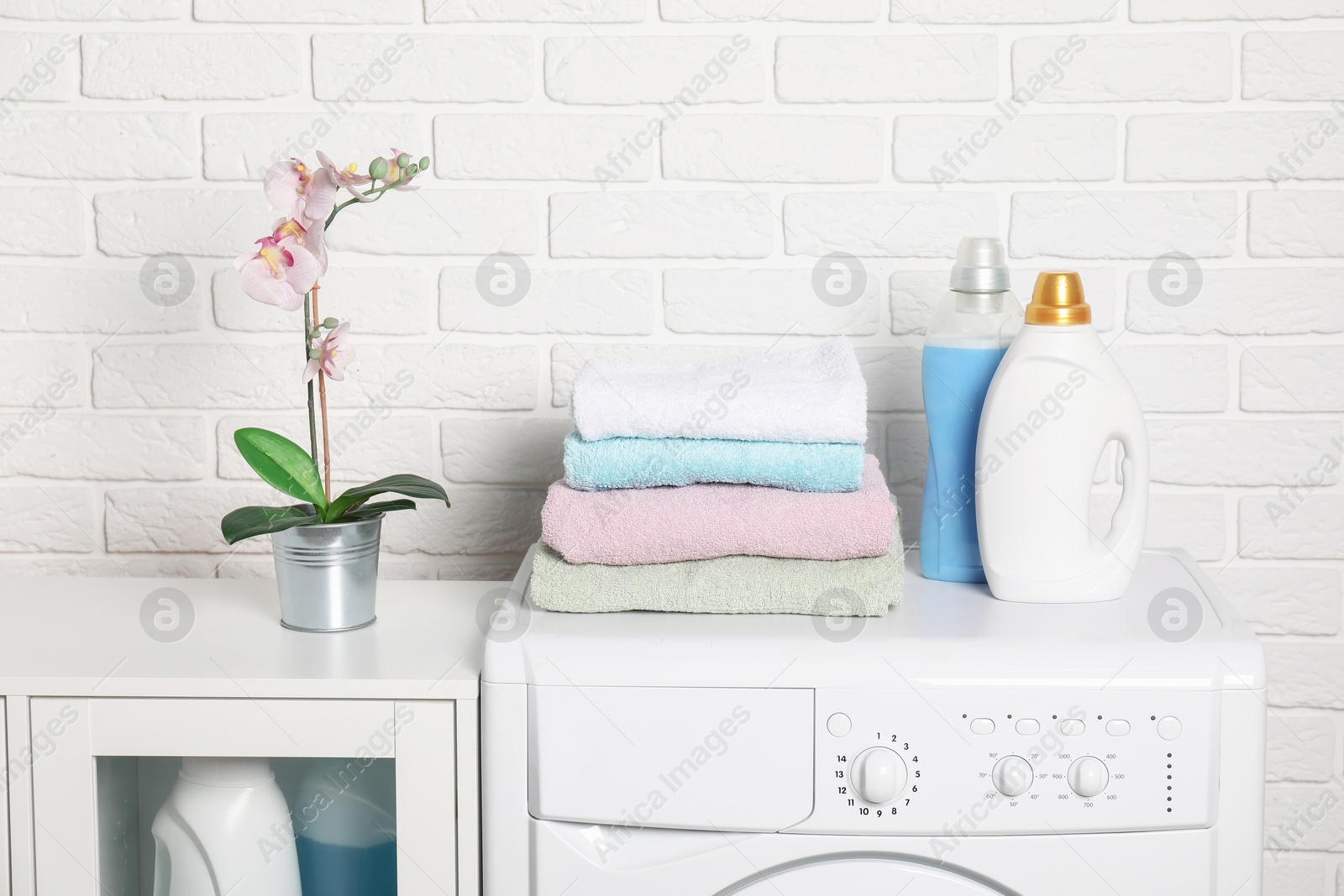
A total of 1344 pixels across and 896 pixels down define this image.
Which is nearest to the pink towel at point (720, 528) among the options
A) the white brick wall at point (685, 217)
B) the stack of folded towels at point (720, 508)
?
the stack of folded towels at point (720, 508)

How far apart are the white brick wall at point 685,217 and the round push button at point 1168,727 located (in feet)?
1.50

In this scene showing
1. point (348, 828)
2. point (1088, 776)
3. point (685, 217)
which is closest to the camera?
point (1088, 776)

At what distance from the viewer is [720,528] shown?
0.99 m

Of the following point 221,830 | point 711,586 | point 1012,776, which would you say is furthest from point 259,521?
point 1012,776

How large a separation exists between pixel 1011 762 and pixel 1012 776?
1cm

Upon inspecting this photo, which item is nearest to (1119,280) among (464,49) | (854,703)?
(854,703)

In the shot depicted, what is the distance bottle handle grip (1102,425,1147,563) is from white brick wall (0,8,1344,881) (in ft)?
0.89

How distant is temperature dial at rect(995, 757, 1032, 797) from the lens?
3.04 feet

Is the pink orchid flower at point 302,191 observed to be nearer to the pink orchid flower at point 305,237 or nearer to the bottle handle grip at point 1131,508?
the pink orchid flower at point 305,237

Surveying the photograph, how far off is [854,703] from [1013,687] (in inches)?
5.0

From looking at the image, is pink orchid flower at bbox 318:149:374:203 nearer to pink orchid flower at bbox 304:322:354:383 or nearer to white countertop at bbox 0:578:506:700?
pink orchid flower at bbox 304:322:354:383

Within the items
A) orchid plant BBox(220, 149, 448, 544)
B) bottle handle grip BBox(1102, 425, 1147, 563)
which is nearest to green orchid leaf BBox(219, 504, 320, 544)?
orchid plant BBox(220, 149, 448, 544)

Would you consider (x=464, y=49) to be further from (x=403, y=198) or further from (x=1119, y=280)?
(x=1119, y=280)

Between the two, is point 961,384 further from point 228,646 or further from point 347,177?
point 228,646
